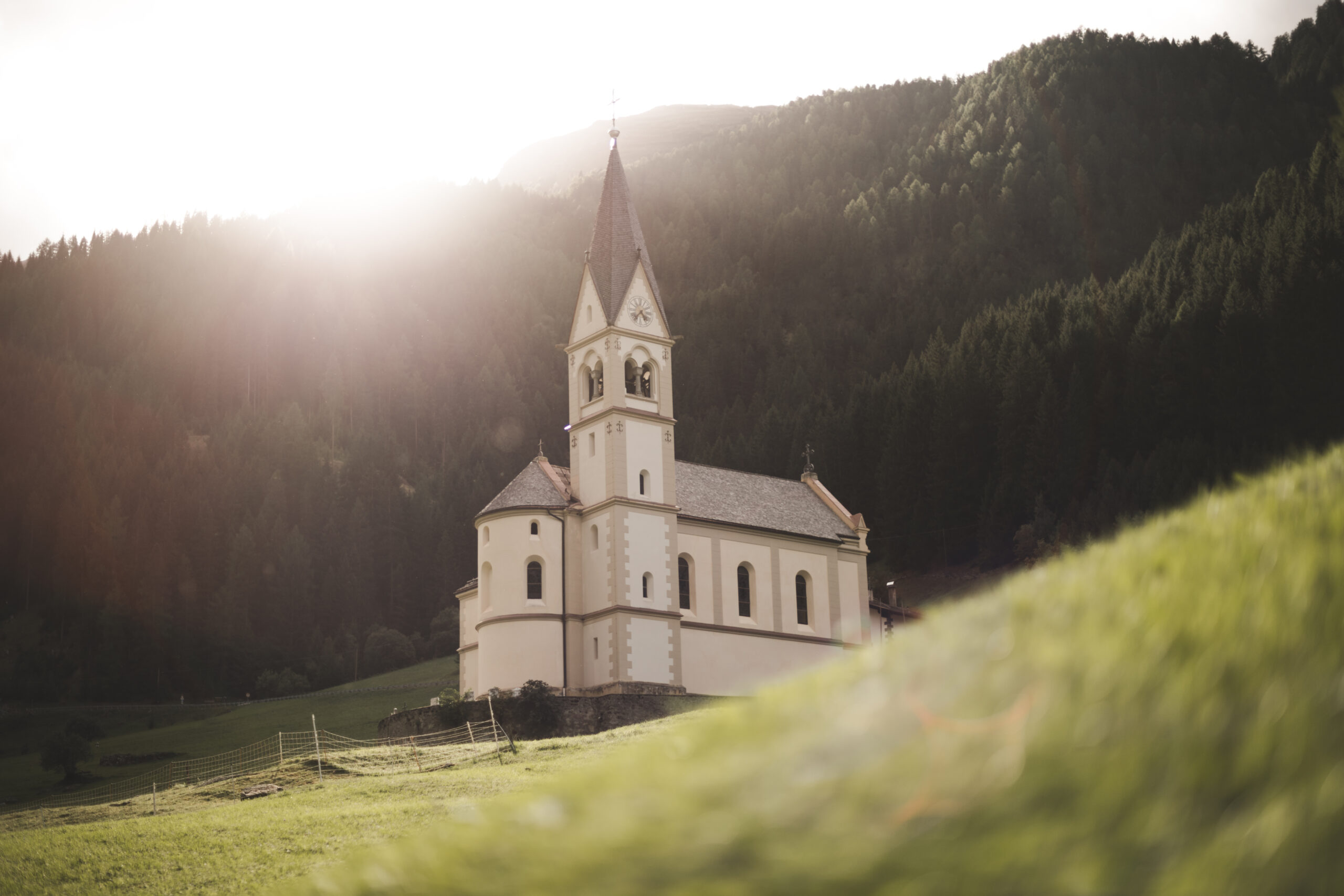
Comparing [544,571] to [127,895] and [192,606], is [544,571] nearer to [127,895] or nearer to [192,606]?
[127,895]

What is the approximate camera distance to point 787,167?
627 feet

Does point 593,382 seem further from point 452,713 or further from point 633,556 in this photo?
point 452,713

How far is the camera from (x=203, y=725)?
82.3 metres

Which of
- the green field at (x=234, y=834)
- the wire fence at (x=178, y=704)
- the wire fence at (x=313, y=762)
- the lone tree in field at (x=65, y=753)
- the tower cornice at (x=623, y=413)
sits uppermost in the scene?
the tower cornice at (x=623, y=413)

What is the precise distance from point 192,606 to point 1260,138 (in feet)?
435

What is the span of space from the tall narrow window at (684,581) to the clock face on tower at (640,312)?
11135 millimetres

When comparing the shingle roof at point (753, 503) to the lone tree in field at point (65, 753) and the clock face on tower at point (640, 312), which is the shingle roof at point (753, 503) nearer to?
the clock face on tower at point (640, 312)

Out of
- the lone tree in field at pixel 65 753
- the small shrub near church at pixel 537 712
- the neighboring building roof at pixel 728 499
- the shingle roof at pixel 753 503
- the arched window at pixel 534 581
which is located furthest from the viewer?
the lone tree in field at pixel 65 753

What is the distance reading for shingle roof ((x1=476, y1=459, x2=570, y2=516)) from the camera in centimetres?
5388

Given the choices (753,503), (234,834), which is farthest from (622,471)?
(234,834)

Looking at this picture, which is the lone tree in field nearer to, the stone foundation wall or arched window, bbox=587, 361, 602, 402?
the stone foundation wall

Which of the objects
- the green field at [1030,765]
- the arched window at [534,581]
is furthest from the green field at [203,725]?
the green field at [1030,765]

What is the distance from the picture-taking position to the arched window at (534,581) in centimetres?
5319

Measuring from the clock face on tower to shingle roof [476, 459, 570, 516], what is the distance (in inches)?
325
